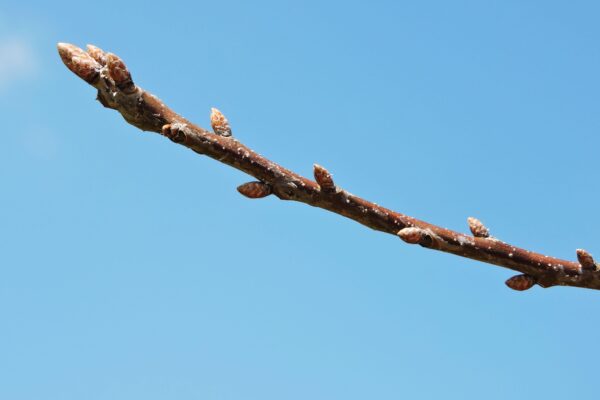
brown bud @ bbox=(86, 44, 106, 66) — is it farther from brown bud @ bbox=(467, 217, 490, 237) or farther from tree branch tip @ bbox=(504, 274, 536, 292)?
tree branch tip @ bbox=(504, 274, 536, 292)

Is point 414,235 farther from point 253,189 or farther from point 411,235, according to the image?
point 253,189

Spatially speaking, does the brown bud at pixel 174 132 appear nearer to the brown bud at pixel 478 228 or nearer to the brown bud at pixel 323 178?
the brown bud at pixel 323 178

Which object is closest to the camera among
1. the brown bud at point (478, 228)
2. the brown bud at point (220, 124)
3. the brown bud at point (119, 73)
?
the brown bud at point (119, 73)

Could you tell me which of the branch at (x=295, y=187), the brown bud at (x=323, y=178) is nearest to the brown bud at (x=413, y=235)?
the branch at (x=295, y=187)

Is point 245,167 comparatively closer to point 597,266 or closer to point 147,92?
point 147,92

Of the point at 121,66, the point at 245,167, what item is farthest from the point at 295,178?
the point at 121,66

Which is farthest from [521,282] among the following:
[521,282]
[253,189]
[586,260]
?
[253,189]
